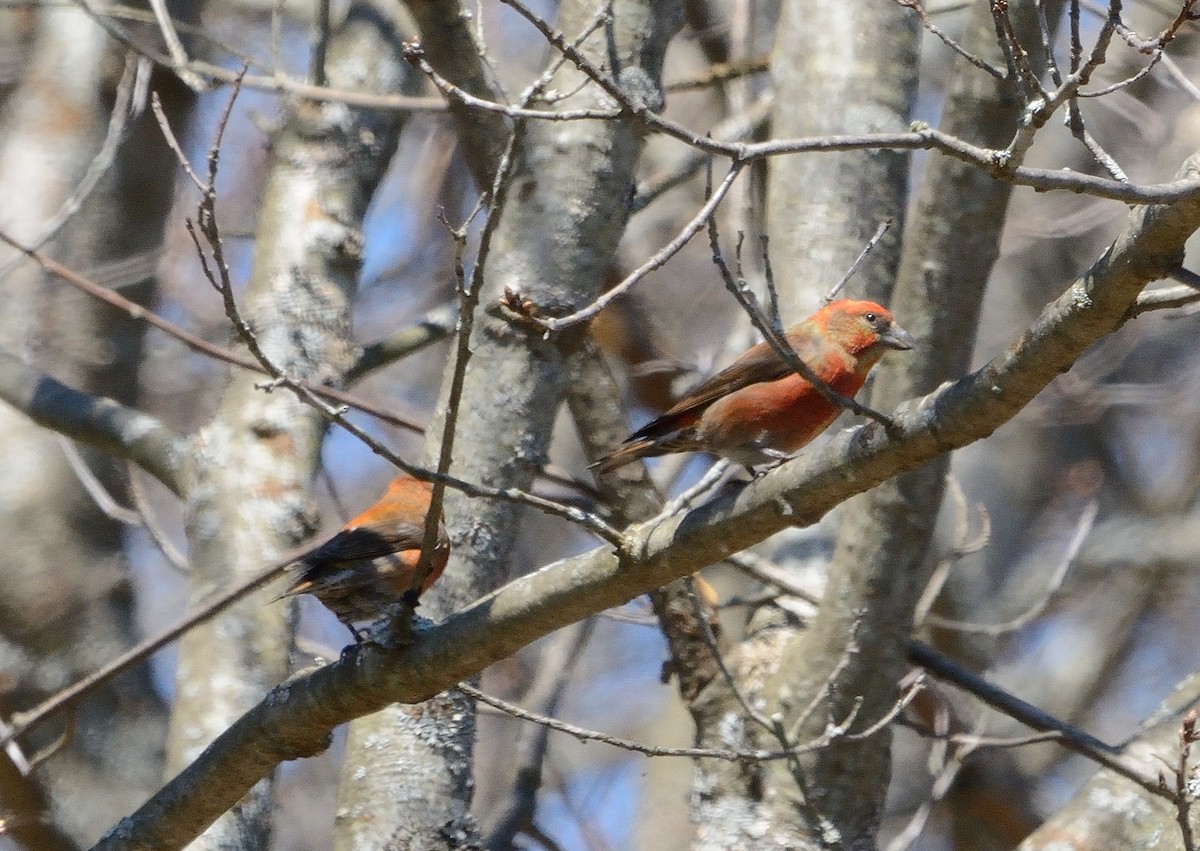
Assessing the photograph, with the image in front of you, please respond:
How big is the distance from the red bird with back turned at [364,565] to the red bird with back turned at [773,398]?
763 mm

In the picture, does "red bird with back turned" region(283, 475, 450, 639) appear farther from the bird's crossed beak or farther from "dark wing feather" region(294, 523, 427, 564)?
the bird's crossed beak

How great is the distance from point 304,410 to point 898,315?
2015 mm

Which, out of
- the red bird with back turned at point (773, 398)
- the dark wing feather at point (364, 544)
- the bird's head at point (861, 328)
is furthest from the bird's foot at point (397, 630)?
the bird's head at point (861, 328)

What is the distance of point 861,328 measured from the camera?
4.49 metres

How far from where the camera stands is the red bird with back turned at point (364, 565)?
4.66 metres

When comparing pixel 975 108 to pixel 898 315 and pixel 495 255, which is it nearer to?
pixel 898 315

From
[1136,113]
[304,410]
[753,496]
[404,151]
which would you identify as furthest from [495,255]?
[1136,113]

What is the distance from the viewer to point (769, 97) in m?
6.29

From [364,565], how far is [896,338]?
1.80 m

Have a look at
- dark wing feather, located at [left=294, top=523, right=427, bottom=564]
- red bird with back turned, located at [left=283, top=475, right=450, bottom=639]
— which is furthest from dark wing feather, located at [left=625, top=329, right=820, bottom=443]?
dark wing feather, located at [left=294, top=523, right=427, bottom=564]

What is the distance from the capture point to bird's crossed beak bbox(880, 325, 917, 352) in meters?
4.41

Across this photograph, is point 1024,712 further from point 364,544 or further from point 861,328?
point 364,544

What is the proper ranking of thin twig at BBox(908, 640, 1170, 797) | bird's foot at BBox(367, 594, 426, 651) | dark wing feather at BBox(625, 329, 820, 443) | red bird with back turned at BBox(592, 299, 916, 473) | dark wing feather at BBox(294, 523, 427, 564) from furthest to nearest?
dark wing feather at BBox(294, 523, 427, 564), dark wing feather at BBox(625, 329, 820, 443), red bird with back turned at BBox(592, 299, 916, 473), thin twig at BBox(908, 640, 1170, 797), bird's foot at BBox(367, 594, 426, 651)

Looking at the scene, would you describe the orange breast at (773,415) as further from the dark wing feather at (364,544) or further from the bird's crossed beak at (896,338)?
the dark wing feather at (364,544)
